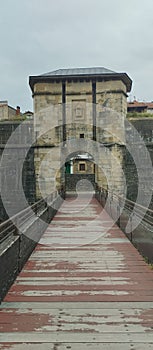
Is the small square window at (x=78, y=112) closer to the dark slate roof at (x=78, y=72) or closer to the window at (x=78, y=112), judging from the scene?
the window at (x=78, y=112)

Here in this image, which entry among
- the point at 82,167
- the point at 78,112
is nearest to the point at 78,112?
the point at 78,112

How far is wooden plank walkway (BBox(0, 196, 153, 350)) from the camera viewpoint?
10.8ft

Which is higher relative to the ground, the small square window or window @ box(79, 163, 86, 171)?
the small square window

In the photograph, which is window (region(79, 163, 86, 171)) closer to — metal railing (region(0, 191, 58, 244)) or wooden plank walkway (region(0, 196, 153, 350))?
metal railing (region(0, 191, 58, 244))

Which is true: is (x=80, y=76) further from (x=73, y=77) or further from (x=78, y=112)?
(x=78, y=112)

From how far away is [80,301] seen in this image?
429cm

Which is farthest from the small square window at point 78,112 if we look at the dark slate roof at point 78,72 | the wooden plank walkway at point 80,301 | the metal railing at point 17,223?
the wooden plank walkway at point 80,301

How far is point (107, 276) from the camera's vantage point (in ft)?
17.5

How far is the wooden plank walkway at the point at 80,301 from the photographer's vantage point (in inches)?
130

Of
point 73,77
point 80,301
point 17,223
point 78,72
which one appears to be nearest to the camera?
point 80,301

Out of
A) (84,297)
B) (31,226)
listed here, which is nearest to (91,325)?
(84,297)

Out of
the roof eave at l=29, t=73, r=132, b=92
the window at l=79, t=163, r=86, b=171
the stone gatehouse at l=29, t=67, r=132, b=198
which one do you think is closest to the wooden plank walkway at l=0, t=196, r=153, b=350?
the stone gatehouse at l=29, t=67, r=132, b=198

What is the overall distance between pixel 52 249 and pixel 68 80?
11331mm

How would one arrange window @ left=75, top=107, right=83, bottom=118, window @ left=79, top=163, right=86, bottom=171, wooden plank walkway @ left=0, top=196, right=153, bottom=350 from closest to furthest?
wooden plank walkway @ left=0, top=196, right=153, bottom=350
window @ left=75, top=107, right=83, bottom=118
window @ left=79, top=163, right=86, bottom=171
